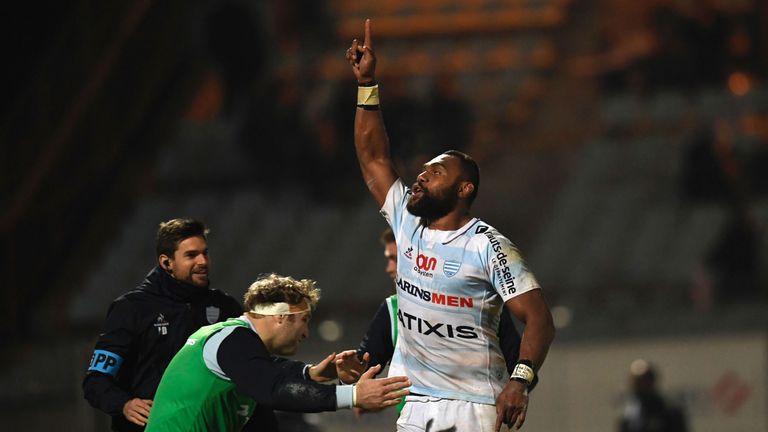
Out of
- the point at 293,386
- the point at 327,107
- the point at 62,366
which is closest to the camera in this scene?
the point at 293,386

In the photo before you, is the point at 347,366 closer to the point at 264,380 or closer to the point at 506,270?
the point at 264,380

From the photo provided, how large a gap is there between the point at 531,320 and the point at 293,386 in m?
1.11

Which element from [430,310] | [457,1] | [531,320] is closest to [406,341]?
[430,310]

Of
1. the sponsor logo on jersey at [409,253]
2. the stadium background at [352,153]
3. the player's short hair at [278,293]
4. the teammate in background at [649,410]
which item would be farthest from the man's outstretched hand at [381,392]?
the stadium background at [352,153]

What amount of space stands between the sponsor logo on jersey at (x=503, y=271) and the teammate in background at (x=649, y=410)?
540 centimetres

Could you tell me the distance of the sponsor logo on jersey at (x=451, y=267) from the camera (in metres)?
5.75

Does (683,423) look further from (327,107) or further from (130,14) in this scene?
(130,14)

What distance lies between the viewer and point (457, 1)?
19672 mm

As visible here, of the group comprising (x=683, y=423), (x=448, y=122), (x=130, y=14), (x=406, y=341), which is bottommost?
(x=683, y=423)

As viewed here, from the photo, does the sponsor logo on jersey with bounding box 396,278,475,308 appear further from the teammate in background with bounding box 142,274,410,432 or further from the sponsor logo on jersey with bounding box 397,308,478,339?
the teammate in background with bounding box 142,274,410,432

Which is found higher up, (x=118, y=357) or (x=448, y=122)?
(x=448, y=122)

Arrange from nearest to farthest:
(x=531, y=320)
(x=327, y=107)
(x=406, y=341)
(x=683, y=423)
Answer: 1. (x=531, y=320)
2. (x=406, y=341)
3. (x=683, y=423)
4. (x=327, y=107)

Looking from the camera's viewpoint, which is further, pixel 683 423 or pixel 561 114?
pixel 561 114

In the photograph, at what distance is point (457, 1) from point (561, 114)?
3211 millimetres
